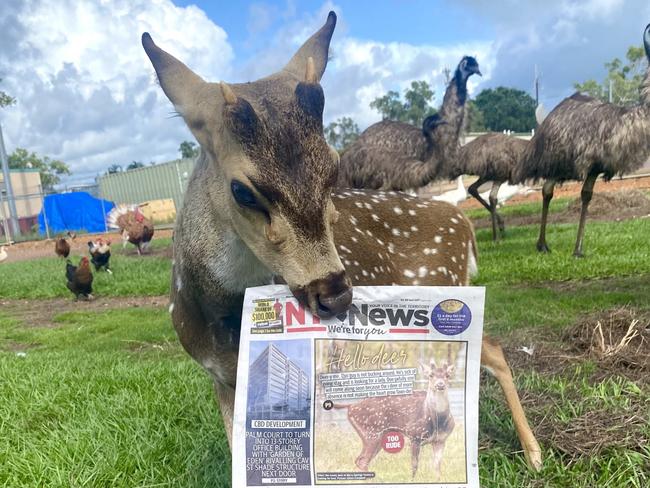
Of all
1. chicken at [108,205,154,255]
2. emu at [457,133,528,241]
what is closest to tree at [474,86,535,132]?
chicken at [108,205,154,255]

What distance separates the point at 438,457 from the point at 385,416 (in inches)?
8.9

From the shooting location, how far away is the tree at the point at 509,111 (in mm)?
62759

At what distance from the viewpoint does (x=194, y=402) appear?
398 centimetres

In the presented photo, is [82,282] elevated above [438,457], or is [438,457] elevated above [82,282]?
[438,457]

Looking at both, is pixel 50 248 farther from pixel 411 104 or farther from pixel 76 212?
pixel 411 104

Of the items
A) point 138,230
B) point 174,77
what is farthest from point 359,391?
point 138,230

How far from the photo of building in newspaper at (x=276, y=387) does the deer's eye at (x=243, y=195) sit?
1.57 ft

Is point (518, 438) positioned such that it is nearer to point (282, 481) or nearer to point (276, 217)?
point (282, 481)

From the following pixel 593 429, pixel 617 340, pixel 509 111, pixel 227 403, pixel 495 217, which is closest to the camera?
pixel 227 403

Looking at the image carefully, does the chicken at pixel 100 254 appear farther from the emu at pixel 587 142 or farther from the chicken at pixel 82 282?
the emu at pixel 587 142

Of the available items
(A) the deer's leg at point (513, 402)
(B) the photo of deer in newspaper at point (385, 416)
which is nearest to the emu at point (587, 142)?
(A) the deer's leg at point (513, 402)

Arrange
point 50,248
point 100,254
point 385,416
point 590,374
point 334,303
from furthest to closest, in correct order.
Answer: point 50,248, point 100,254, point 590,374, point 385,416, point 334,303

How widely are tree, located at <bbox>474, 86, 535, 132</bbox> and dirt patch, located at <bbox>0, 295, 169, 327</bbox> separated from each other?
58333mm

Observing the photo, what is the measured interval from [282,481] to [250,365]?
1.29ft
